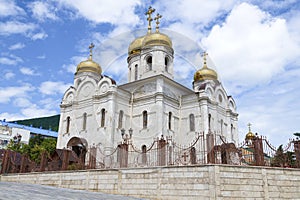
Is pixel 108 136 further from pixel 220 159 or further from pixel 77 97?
pixel 220 159

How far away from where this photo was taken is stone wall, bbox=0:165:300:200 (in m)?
8.11

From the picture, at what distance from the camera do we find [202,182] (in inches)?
323

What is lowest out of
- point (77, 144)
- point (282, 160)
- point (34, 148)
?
point (282, 160)

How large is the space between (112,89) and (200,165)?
509 inches

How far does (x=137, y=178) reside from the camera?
941 centimetres

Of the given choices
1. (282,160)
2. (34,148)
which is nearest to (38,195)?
(282,160)

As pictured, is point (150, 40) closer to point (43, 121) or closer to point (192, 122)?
point (192, 122)

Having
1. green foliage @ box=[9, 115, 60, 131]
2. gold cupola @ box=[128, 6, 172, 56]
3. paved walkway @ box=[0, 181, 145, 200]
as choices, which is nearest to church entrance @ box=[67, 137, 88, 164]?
gold cupola @ box=[128, 6, 172, 56]

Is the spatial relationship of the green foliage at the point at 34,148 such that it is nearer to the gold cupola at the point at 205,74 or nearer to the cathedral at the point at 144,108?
the cathedral at the point at 144,108

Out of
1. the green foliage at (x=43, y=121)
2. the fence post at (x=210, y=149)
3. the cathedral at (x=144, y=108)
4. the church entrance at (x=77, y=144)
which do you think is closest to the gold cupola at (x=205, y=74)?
the cathedral at (x=144, y=108)

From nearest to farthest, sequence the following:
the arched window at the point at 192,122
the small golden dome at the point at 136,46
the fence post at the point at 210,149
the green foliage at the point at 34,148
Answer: the fence post at the point at 210,149 → the arched window at the point at 192,122 → the green foliage at the point at 34,148 → the small golden dome at the point at 136,46

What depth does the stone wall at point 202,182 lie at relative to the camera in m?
8.11

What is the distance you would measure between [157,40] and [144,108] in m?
6.49

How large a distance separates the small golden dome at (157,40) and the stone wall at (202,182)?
1550 cm
